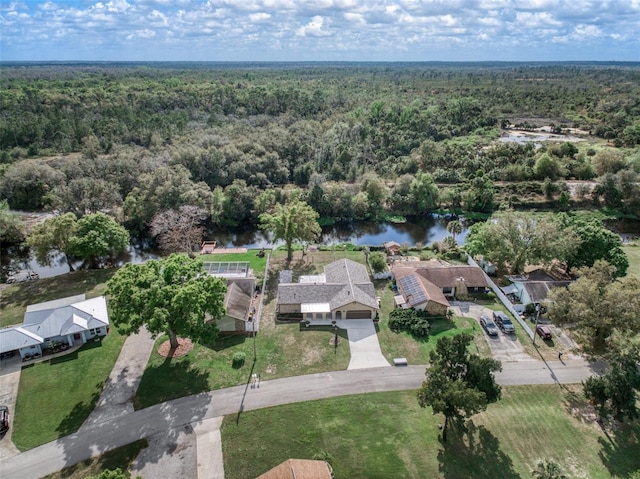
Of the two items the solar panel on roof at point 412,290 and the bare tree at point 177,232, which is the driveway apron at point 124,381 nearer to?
the bare tree at point 177,232

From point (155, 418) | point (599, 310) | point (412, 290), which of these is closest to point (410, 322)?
point (412, 290)

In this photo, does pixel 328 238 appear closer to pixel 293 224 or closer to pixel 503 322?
pixel 293 224

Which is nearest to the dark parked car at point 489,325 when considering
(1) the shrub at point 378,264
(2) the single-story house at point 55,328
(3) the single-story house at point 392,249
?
(1) the shrub at point 378,264

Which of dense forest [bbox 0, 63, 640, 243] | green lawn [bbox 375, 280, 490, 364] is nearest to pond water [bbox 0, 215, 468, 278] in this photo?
dense forest [bbox 0, 63, 640, 243]

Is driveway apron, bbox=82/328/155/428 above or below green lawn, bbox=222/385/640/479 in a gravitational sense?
below

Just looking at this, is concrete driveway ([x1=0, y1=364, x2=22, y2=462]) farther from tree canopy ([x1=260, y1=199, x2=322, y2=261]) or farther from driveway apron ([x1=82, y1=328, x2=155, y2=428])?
tree canopy ([x1=260, y1=199, x2=322, y2=261])

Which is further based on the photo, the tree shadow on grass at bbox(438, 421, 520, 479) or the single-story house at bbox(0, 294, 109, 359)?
the single-story house at bbox(0, 294, 109, 359)
